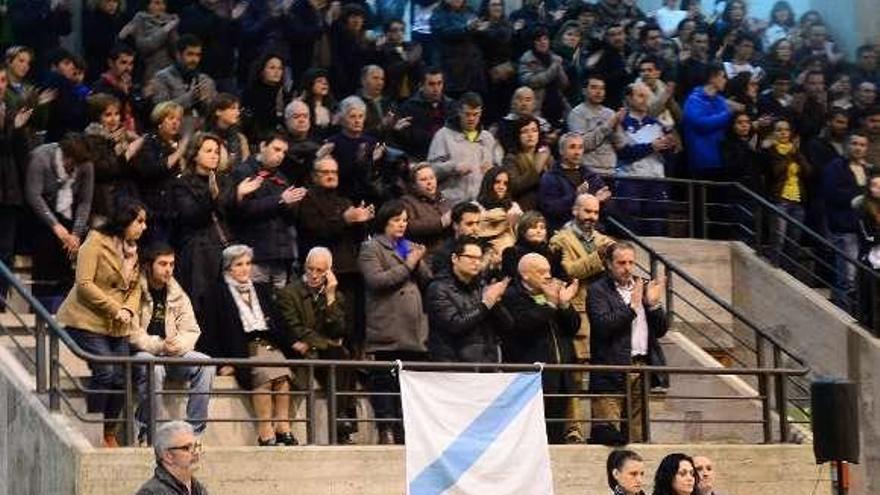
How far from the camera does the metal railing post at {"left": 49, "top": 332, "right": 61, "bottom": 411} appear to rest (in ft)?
57.9

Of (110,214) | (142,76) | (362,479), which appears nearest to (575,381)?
(362,479)

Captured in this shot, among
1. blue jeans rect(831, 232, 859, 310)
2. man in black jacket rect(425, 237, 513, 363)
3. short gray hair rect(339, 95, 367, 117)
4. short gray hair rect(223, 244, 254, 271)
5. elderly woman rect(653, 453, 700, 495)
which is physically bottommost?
elderly woman rect(653, 453, 700, 495)

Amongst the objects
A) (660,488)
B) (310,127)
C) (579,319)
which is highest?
(310,127)

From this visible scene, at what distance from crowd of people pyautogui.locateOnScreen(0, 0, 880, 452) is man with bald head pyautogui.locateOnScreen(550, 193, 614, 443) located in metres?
0.03

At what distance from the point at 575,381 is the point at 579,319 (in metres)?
0.48

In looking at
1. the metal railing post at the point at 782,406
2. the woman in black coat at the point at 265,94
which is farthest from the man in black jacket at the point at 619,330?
the woman in black coat at the point at 265,94

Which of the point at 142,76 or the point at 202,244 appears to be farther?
the point at 142,76

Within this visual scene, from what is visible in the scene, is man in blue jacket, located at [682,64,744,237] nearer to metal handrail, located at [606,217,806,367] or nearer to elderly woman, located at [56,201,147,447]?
metal handrail, located at [606,217,806,367]

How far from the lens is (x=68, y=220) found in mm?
19906

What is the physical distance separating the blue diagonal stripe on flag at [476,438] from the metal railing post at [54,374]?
98.4 inches

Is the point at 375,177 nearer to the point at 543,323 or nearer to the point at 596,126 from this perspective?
the point at 543,323

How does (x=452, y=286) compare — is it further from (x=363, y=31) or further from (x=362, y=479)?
(x=363, y=31)

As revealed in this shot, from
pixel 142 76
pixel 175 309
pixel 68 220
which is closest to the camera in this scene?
pixel 175 309

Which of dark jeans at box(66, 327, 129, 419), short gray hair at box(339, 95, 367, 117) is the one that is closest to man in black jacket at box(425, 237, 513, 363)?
short gray hair at box(339, 95, 367, 117)
